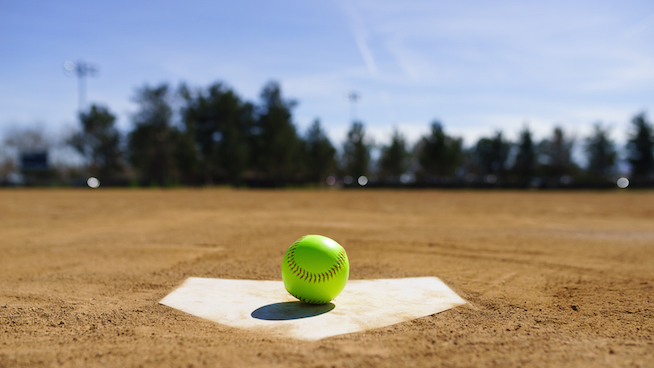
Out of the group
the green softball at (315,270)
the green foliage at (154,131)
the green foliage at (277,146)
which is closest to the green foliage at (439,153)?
the green foliage at (277,146)

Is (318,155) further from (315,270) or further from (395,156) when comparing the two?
(315,270)

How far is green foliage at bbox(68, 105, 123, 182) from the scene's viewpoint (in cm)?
5697

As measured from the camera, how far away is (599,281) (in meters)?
5.36

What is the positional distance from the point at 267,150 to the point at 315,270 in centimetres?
4726

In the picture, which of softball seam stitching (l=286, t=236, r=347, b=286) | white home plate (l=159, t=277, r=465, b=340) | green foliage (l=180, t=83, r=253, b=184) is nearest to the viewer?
white home plate (l=159, t=277, r=465, b=340)

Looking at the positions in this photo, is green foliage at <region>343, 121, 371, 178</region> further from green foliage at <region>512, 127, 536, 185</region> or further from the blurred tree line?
green foliage at <region>512, 127, 536, 185</region>

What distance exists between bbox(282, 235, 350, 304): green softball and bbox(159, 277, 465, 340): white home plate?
6.3 inches

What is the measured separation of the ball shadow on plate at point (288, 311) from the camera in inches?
151

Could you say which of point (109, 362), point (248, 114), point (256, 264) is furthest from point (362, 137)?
point (109, 362)

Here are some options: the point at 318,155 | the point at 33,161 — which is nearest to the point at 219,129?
the point at 318,155

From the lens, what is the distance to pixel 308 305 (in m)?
4.19

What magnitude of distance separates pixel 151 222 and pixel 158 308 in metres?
7.95

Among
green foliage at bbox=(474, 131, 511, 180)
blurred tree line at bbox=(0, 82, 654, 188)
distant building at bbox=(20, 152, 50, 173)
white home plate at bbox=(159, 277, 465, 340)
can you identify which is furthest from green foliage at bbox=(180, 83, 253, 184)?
white home plate at bbox=(159, 277, 465, 340)

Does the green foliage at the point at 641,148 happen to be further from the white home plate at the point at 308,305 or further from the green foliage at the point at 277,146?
the white home plate at the point at 308,305
